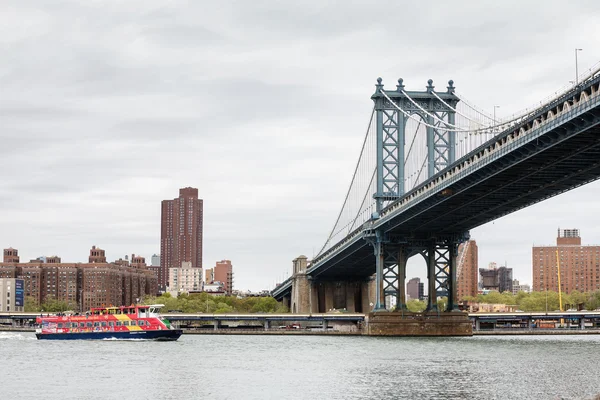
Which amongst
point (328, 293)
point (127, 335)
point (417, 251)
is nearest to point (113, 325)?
point (127, 335)

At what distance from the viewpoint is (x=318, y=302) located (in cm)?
16612

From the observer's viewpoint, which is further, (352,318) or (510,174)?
(352,318)

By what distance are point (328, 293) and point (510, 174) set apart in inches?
3801

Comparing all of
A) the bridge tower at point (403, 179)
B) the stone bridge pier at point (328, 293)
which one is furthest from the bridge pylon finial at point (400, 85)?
the stone bridge pier at point (328, 293)

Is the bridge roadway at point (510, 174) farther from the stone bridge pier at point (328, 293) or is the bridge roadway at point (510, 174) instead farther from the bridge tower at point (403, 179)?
the stone bridge pier at point (328, 293)

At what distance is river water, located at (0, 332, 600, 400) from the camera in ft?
158

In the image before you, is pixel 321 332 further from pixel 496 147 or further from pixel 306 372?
pixel 306 372

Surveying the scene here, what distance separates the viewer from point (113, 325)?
103 meters

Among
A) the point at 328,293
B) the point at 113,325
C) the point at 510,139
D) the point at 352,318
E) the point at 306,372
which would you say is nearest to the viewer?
the point at 306,372

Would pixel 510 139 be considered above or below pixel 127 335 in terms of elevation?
above

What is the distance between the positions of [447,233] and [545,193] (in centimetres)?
2638

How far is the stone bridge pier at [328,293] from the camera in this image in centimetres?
16300

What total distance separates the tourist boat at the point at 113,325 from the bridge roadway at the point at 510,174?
21688 millimetres

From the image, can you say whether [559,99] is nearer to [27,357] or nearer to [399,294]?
[27,357]
